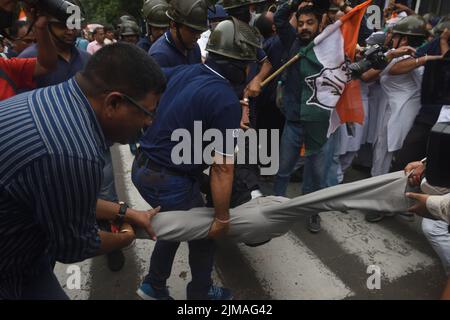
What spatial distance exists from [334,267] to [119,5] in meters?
29.2

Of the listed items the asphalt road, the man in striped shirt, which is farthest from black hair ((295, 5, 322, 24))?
the man in striped shirt

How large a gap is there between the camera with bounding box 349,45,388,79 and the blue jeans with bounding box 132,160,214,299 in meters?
2.08

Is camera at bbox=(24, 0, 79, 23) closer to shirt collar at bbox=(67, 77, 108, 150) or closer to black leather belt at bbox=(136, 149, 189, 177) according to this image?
black leather belt at bbox=(136, 149, 189, 177)

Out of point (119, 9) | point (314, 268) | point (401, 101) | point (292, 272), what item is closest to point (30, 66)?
point (292, 272)

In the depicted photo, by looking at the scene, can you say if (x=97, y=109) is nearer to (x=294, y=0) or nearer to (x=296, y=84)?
(x=296, y=84)

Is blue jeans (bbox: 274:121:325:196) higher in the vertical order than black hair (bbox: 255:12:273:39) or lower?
lower

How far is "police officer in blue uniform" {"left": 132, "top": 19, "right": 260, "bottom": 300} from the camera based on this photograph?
2209 mm

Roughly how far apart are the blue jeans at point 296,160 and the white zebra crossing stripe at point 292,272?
66 centimetres

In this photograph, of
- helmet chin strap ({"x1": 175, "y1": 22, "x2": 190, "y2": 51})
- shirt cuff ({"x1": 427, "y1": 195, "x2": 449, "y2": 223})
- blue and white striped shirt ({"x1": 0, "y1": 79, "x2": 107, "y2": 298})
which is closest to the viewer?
blue and white striped shirt ({"x1": 0, "y1": 79, "x2": 107, "y2": 298})

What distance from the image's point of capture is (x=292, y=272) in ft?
10.4

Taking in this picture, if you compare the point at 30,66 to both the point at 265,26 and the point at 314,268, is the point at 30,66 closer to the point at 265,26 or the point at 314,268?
the point at 314,268

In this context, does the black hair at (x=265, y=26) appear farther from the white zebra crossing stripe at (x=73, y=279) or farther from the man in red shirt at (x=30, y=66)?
the white zebra crossing stripe at (x=73, y=279)

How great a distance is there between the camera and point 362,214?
13.5ft

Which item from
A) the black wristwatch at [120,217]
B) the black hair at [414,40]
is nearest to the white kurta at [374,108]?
the black hair at [414,40]
